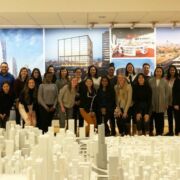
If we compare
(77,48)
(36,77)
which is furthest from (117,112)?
(77,48)

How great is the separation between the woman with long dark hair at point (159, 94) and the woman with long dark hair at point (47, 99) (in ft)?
5.58

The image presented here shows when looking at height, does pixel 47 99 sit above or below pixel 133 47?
below

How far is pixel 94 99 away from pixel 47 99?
80 cm

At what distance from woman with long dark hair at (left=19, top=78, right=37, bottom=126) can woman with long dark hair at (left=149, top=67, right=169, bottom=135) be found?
2028 mm

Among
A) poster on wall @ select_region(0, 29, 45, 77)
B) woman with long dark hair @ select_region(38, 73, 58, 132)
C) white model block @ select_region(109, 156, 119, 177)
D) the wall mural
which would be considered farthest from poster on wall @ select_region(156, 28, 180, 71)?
white model block @ select_region(109, 156, 119, 177)

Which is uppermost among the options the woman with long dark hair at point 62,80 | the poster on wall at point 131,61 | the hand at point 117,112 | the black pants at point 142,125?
the poster on wall at point 131,61

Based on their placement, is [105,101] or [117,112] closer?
[105,101]

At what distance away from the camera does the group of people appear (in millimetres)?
6820

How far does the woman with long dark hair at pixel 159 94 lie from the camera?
698 centimetres

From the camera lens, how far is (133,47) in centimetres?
1026

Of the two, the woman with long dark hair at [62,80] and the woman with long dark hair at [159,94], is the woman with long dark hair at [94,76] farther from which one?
the woman with long dark hair at [159,94]

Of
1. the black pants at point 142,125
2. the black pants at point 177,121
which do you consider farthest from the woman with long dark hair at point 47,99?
the black pants at point 177,121

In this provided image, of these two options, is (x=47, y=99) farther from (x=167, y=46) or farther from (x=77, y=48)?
(x=167, y=46)

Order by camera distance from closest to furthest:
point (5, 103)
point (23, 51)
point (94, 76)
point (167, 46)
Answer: point (5, 103) → point (94, 76) → point (167, 46) → point (23, 51)
